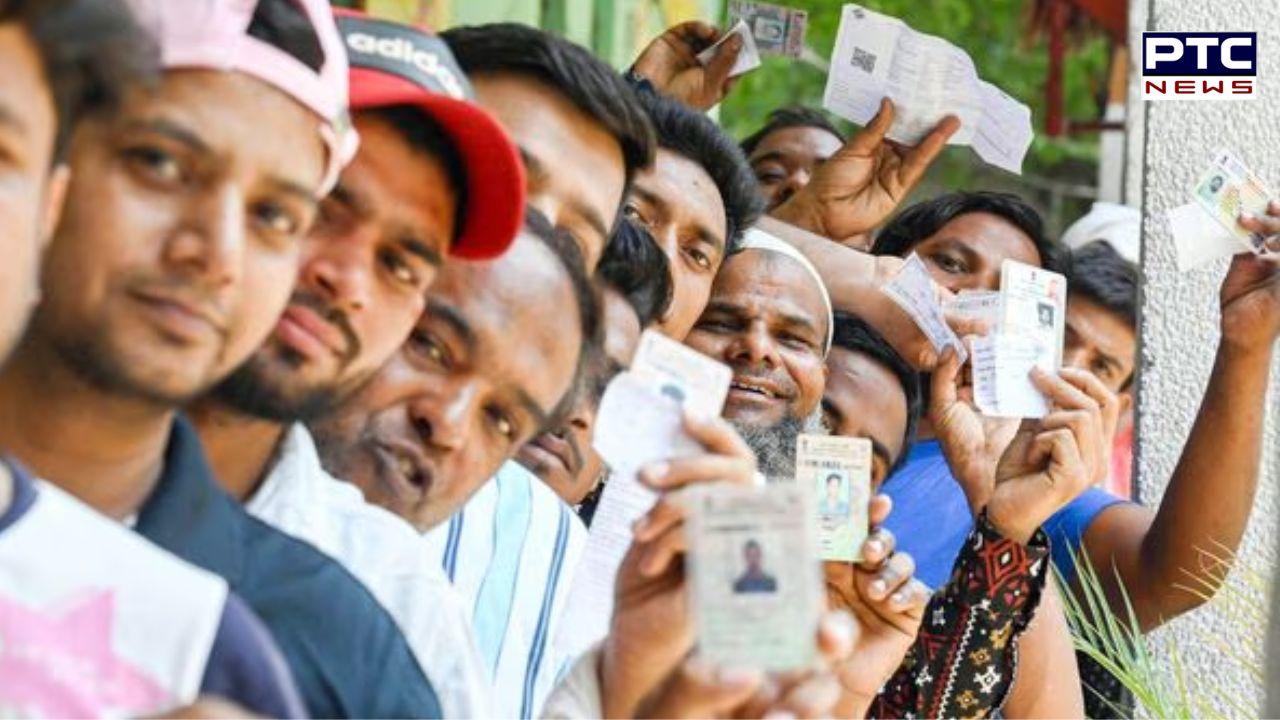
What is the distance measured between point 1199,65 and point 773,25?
1.34 m

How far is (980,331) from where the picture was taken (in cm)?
426

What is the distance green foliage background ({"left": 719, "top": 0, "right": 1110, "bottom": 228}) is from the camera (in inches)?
250

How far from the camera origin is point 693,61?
409cm

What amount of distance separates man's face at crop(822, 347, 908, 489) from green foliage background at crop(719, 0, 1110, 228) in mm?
669

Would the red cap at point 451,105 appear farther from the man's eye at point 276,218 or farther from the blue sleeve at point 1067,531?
the blue sleeve at point 1067,531

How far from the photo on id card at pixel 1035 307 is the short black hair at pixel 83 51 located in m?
2.44

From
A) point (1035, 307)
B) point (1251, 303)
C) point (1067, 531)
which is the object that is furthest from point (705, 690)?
point (1251, 303)

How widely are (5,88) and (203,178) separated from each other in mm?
371

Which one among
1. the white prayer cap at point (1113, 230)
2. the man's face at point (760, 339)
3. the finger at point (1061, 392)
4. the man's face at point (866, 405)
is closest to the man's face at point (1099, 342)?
the white prayer cap at point (1113, 230)

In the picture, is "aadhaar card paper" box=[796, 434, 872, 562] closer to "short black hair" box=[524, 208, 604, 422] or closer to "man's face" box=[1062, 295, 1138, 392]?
"short black hair" box=[524, 208, 604, 422]

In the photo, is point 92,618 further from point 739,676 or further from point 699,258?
point 699,258

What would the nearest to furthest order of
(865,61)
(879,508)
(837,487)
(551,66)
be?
(879,508), (551,66), (837,487), (865,61)

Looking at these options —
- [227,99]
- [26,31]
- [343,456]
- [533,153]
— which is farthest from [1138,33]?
[26,31]

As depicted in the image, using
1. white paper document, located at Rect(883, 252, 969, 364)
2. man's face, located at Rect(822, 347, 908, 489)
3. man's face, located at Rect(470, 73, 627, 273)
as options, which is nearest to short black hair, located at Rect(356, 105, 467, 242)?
man's face, located at Rect(470, 73, 627, 273)
